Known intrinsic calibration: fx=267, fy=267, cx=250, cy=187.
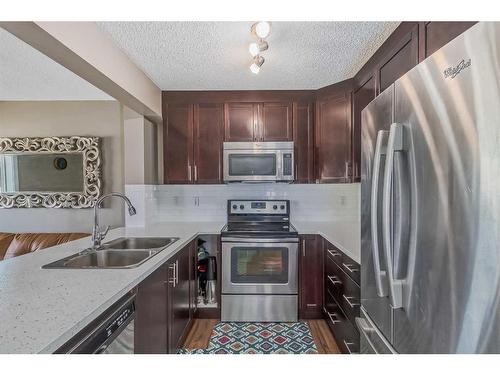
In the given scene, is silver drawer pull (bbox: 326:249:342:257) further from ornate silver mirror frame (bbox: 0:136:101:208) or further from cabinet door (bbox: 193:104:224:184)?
ornate silver mirror frame (bbox: 0:136:101:208)

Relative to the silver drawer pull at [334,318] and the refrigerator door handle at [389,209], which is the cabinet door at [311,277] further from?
→ the refrigerator door handle at [389,209]

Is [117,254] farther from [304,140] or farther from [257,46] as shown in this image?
[304,140]

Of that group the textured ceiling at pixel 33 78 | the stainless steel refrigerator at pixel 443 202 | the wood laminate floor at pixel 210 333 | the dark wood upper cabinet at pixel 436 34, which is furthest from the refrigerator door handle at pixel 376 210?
the textured ceiling at pixel 33 78

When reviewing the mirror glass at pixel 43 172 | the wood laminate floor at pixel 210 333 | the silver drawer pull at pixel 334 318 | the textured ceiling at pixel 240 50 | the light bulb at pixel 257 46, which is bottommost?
the wood laminate floor at pixel 210 333

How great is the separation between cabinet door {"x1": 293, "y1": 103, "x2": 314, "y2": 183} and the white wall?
2.03 metres

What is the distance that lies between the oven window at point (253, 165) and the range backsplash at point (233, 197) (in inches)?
17.3

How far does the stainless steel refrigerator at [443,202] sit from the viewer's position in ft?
2.08

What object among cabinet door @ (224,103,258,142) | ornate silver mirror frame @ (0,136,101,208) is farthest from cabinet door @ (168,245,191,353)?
ornate silver mirror frame @ (0,136,101,208)

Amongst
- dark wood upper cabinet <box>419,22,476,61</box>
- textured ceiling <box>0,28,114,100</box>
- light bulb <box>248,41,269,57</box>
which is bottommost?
dark wood upper cabinet <box>419,22,476,61</box>

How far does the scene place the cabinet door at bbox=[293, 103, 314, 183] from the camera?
9.24ft

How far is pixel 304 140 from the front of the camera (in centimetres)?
282

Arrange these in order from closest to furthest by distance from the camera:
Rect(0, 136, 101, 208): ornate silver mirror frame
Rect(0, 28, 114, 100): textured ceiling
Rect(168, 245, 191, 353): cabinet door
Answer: Rect(168, 245, 191, 353): cabinet door
Rect(0, 28, 114, 100): textured ceiling
Rect(0, 136, 101, 208): ornate silver mirror frame

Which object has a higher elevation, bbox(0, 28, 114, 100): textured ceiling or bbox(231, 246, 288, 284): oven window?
bbox(0, 28, 114, 100): textured ceiling
